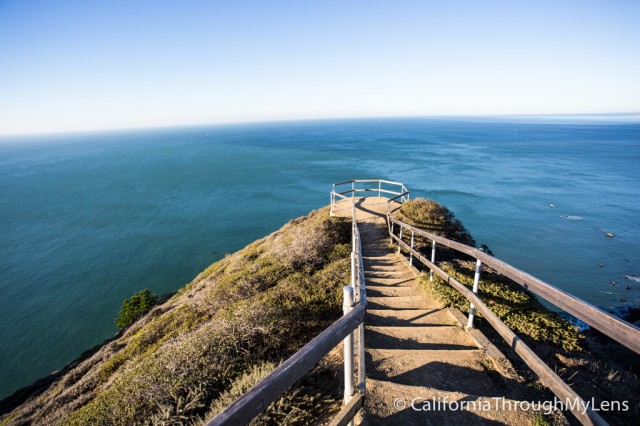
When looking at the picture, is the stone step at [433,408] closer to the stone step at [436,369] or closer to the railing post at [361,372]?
the stone step at [436,369]

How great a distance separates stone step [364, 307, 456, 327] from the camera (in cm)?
530

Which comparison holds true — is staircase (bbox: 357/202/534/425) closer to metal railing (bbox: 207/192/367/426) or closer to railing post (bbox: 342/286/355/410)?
metal railing (bbox: 207/192/367/426)

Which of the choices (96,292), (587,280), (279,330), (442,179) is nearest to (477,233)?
(587,280)

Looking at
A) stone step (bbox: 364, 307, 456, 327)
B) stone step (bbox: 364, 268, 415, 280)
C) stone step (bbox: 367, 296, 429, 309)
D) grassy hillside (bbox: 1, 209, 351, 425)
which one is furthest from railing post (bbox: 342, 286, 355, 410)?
stone step (bbox: 364, 268, 415, 280)

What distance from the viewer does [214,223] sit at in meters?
37.5

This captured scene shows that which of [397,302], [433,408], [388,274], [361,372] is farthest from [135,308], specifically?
[433,408]

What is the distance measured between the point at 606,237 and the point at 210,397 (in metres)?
37.4

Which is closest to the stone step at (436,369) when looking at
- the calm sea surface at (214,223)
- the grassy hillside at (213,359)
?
the grassy hillside at (213,359)

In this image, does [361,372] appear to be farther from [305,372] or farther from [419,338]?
[419,338]

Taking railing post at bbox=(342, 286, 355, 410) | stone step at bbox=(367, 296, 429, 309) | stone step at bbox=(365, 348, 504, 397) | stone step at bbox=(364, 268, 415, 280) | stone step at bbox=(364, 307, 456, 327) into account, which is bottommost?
stone step at bbox=(364, 268, 415, 280)

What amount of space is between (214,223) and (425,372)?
37.0m

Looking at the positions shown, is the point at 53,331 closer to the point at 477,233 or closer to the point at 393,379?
the point at 393,379

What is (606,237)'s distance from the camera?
90.2 ft

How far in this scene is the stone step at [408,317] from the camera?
5301 millimetres
